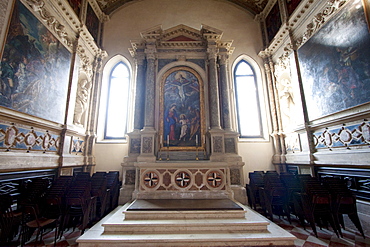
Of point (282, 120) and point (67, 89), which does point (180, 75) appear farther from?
point (282, 120)

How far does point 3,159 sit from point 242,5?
11639mm

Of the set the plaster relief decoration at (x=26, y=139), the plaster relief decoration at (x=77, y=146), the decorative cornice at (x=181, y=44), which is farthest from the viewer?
the decorative cornice at (x=181, y=44)

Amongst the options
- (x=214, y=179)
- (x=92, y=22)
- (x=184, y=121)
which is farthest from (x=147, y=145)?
(x=92, y=22)

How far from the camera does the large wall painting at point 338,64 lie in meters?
4.61

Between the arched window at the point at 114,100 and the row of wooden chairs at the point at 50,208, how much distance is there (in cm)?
390

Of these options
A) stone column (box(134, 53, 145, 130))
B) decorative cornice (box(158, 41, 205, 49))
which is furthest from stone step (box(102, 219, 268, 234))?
decorative cornice (box(158, 41, 205, 49))

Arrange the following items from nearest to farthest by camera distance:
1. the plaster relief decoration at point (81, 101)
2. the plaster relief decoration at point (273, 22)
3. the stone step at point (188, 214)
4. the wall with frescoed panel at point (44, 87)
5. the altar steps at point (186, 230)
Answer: the altar steps at point (186, 230) → the stone step at point (188, 214) → the wall with frescoed panel at point (44, 87) → the plaster relief decoration at point (81, 101) → the plaster relief decoration at point (273, 22)

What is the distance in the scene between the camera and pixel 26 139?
4.82m

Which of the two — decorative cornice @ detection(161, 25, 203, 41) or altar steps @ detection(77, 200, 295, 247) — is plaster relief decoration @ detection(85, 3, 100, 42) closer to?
decorative cornice @ detection(161, 25, 203, 41)

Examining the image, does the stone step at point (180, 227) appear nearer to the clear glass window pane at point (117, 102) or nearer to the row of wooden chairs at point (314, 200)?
the row of wooden chairs at point (314, 200)

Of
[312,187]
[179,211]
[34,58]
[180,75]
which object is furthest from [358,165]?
[34,58]

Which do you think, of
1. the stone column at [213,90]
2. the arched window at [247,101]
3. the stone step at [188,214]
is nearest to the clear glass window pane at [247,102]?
the arched window at [247,101]

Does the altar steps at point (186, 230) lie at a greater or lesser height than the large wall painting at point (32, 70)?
lesser

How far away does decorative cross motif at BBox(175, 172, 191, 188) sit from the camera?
17.7 ft
